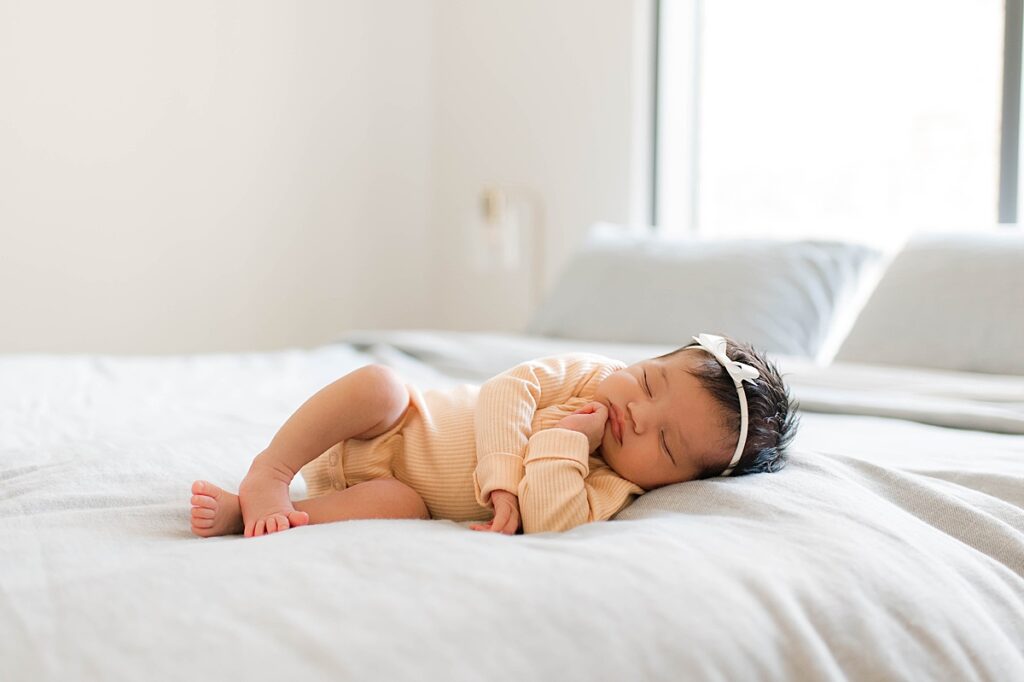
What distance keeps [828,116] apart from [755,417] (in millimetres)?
2213

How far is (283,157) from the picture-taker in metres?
3.72

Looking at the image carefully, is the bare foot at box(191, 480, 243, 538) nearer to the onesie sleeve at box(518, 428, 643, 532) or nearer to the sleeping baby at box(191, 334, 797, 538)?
the sleeping baby at box(191, 334, 797, 538)

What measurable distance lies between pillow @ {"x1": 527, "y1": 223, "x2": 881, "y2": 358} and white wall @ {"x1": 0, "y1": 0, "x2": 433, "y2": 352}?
1402 mm

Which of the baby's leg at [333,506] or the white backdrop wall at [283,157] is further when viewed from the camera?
the white backdrop wall at [283,157]

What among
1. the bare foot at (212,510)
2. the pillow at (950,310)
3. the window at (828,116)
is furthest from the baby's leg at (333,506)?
the window at (828,116)

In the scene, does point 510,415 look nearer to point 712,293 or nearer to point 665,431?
point 665,431

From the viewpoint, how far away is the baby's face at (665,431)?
1.12 m

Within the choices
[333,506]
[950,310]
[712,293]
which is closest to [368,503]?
[333,506]

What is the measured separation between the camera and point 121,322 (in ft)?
11.0

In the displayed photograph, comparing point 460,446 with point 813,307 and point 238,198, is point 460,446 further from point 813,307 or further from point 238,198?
point 238,198

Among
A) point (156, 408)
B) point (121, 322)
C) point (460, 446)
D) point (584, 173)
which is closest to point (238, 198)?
point (121, 322)

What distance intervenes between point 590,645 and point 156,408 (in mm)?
1300

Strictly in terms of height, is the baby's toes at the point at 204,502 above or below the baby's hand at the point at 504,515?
above

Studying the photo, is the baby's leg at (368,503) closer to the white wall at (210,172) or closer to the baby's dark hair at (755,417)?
the baby's dark hair at (755,417)
